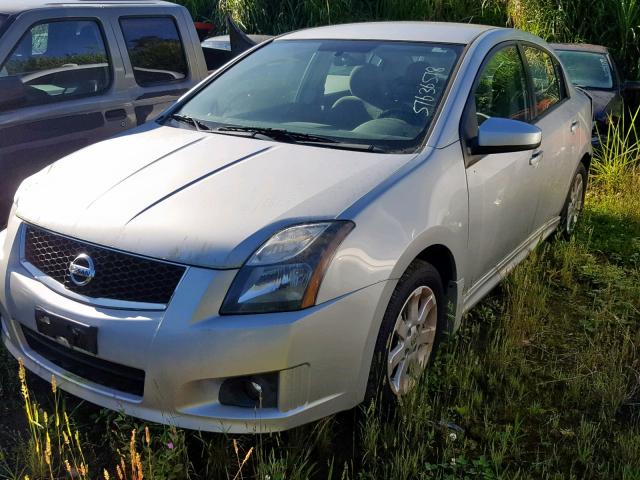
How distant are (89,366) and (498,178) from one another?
2.10m

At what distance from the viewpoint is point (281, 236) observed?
7.79 ft

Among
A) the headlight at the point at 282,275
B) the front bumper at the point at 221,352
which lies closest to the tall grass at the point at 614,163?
the front bumper at the point at 221,352

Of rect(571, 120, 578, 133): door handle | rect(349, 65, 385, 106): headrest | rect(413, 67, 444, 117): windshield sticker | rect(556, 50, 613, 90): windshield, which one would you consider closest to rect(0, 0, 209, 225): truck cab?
rect(349, 65, 385, 106): headrest

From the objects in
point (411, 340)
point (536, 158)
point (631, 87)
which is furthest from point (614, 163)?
point (411, 340)

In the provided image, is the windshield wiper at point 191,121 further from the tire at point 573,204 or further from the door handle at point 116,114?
the tire at point 573,204

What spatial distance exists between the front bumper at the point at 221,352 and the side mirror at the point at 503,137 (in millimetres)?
1004

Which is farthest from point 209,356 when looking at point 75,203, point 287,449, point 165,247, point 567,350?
point 567,350

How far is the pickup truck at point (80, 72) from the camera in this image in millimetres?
3973

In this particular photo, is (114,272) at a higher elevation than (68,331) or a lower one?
higher

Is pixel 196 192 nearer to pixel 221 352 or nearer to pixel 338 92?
pixel 221 352

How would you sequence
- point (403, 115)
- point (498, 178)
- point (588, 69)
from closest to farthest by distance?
point (403, 115) → point (498, 178) → point (588, 69)

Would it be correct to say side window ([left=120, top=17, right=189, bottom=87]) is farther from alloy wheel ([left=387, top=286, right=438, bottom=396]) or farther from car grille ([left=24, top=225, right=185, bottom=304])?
alloy wheel ([left=387, top=286, right=438, bottom=396])

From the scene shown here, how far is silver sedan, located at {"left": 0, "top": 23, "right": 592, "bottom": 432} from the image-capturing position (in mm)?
2279

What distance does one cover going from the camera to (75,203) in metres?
2.66
